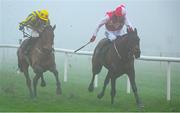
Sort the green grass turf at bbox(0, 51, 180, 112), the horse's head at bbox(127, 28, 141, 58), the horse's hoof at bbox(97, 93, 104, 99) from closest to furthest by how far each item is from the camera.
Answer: the horse's head at bbox(127, 28, 141, 58), the green grass turf at bbox(0, 51, 180, 112), the horse's hoof at bbox(97, 93, 104, 99)

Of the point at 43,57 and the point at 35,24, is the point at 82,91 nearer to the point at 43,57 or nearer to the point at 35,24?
the point at 43,57

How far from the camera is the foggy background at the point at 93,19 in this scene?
7.57m

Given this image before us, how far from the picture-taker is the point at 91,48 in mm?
7918

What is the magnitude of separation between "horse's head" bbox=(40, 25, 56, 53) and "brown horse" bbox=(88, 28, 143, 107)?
721mm

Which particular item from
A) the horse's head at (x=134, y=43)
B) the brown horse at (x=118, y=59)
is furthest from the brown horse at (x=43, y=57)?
the horse's head at (x=134, y=43)

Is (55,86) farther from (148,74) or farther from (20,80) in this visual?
(148,74)

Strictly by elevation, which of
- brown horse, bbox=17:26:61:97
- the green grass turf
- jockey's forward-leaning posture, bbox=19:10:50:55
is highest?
jockey's forward-leaning posture, bbox=19:10:50:55

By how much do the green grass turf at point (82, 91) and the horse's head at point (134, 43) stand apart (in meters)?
0.81

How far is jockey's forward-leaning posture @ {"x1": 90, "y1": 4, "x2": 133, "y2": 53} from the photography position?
710cm

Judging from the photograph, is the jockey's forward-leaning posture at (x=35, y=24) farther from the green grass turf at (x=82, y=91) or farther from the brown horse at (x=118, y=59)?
the brown horse at (x=118, y=59)

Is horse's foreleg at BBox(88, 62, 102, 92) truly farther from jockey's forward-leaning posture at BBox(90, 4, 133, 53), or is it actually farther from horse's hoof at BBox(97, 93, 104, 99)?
jockey's forward-leaning posture at BBox(90, 4, 133, 53)

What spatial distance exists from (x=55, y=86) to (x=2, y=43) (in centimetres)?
143

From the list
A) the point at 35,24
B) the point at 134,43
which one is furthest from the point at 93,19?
the point at 134,43

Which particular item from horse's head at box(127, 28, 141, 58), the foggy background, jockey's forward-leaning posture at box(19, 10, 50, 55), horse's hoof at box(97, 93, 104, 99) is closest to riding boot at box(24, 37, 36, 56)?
jockey's forward-leaning posture at box(19, 10, 50, 55)
